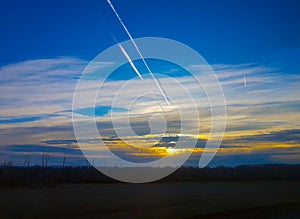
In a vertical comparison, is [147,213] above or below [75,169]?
below

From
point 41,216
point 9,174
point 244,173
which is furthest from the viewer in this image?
point 244,173

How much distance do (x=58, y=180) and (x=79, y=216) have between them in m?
81.6

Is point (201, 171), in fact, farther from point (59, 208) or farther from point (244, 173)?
point (59, 208)

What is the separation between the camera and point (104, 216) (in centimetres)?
4012

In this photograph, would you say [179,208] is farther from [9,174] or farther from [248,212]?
[9,174]

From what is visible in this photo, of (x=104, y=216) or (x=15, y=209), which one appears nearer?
(x=104, y=216)

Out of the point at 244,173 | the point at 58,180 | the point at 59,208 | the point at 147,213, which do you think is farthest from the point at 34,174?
the point at 147,213

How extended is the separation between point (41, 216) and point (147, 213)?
31.9 ft

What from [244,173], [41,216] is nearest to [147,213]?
[41,216]

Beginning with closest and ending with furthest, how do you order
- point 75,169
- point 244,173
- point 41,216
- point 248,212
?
point 41,216 → point 248,212 → point 75,169 → point 244,173

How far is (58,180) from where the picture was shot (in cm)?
11894

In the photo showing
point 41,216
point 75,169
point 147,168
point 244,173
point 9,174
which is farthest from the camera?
point 147,168

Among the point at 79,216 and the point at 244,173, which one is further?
the point at 244,173

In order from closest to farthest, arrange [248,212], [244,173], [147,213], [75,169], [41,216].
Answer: [41,216], [147,213], [248,212], [75,169], [244,173]
